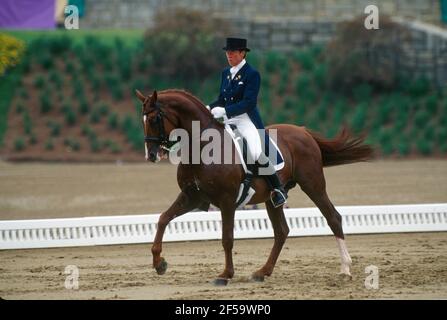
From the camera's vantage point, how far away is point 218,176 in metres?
8.83

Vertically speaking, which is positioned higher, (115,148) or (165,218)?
(165,218)

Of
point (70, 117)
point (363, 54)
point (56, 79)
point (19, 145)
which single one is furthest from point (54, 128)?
point (363, 54)

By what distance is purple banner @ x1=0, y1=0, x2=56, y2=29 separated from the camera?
69.9 feet

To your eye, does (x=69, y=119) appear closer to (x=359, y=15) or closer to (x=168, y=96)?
(x=359, y=15)

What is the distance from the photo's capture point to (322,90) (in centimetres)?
2489

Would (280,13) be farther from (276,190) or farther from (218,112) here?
(218,112)

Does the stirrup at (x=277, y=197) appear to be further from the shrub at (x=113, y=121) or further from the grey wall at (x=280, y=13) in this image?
the grey wall at (x=280, y=13)

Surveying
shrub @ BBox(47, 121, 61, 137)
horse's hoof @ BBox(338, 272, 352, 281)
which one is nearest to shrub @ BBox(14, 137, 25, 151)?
shrub @ BBox(47, 121, 61, 137)

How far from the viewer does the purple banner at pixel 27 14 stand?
21.3 metres

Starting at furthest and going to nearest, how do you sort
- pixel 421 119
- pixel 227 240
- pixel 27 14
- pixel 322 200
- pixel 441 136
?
pixel 421 119 → pixel 441 136 → pixel 27 14 → pixel 322 200 → pixel 227 240

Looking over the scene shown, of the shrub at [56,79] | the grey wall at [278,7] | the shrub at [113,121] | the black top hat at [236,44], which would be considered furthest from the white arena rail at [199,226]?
the grey wall at [278,7]

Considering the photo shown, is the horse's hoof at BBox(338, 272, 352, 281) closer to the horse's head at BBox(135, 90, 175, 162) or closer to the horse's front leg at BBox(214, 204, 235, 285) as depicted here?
the horse's front leg at BBox(214, 204, 235, 285)

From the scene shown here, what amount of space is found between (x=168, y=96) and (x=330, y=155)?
2275 mm

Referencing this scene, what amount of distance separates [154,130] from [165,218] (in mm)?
839
